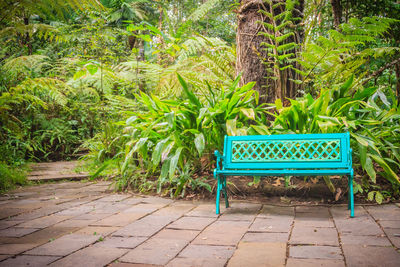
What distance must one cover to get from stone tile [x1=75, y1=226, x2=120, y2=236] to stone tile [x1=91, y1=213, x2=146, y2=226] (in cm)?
11

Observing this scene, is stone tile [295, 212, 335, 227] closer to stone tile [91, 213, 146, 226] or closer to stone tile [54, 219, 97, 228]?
stone tile [91, 213, 146, 226]

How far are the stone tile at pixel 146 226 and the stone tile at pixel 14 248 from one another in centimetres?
56

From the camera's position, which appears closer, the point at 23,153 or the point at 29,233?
the point at 29,233

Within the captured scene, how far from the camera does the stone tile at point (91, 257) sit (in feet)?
6.16

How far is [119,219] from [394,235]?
6.77ft

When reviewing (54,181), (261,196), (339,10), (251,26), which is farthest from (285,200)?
(54,181)

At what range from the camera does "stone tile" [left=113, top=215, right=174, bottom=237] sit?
97.2 inches

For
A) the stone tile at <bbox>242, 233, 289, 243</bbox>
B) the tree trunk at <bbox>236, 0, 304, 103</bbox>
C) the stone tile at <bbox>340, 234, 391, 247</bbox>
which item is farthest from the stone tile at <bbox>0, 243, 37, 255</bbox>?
the tree trunk at <bbox>236, 0, 304, 103</bbox>

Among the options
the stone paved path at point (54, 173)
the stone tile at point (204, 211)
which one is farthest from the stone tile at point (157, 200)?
the stone paved path at point (54, 173)

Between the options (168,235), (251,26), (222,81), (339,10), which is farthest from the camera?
(339,10)

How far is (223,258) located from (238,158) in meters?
1.45

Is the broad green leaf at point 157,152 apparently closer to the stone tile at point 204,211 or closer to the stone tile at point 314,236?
the stone tile at point 204,211

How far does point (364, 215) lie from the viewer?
2801 millimetres

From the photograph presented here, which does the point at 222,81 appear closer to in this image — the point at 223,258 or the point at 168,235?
the point at 168,235
